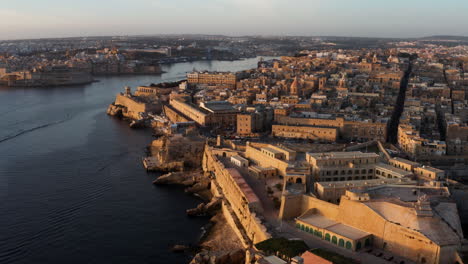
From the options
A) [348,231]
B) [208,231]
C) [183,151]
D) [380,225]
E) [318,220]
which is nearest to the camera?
[380,225]

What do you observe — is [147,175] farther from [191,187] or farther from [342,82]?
[342,82]

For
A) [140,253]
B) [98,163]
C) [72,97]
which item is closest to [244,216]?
[140,253]

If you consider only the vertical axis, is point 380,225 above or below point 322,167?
below

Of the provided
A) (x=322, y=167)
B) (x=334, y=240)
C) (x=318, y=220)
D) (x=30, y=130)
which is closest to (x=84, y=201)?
(x=322, y=167)

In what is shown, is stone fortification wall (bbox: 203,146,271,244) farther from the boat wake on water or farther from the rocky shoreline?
the boat wake on water

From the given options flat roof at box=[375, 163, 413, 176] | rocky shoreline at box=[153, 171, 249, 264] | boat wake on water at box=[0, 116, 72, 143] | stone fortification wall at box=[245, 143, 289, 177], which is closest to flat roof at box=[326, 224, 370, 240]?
rocky shoreline at box=[153, 171, 249, 264]

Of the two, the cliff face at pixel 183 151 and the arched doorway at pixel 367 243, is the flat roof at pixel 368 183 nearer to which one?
the arched doorway at pixel 367 243

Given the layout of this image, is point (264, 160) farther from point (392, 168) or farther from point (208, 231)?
point (392, 168)
